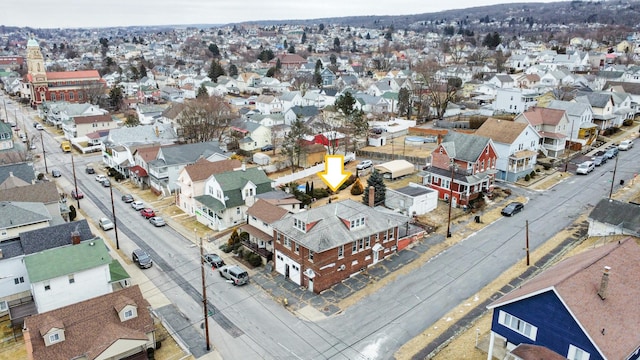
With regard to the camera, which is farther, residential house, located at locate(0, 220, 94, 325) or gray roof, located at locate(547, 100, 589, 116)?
gray roof, located at locate(547, 100, 589, 116)

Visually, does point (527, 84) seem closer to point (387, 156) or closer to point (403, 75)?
point (403, 75)

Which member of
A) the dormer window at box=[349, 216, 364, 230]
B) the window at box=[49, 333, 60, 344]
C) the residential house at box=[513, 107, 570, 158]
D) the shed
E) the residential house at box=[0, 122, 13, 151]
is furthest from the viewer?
the residential house at box=[0, 122, 13, 151]

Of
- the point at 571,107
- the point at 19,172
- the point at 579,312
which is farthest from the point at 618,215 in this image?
the point at 19,172

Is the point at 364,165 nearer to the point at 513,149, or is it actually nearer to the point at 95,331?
the point at 513,149

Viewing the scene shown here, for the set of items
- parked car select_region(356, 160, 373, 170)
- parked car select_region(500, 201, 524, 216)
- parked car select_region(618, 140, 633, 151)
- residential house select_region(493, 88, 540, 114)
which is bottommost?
parked car select_region(500, 201, 524, 216)

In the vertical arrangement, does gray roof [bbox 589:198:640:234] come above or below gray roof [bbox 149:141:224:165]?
below

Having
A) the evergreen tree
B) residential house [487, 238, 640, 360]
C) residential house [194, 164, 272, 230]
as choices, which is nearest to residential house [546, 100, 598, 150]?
the evergreen tree

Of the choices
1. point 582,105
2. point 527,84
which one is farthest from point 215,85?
point 582,105

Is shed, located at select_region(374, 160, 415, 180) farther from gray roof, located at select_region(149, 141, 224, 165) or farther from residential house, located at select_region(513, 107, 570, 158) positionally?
gray roof, located at select_region(149, 141, 224, 165)
